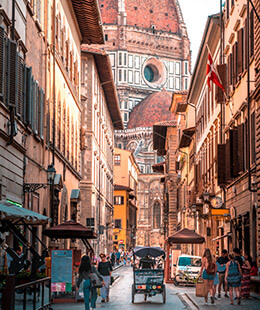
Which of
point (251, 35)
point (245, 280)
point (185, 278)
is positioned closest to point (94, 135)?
point (185, 278)

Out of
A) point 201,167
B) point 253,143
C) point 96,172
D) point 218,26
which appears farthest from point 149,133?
point 253,143

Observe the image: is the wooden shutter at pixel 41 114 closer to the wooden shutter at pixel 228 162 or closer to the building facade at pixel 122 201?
the wooden shutter at pixel 228 162

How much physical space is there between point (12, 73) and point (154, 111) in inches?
5181

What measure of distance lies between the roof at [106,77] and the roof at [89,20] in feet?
20.5

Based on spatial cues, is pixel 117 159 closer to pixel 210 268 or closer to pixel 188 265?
pixel 188 265

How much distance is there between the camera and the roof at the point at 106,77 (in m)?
50.6

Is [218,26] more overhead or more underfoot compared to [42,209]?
more overhead

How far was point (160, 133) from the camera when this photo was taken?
3258 inches

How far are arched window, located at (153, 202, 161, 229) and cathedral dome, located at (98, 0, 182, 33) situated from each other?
3865 cm

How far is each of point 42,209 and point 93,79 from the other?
965 inches

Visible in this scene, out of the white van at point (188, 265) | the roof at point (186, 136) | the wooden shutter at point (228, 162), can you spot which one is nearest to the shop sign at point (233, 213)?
the wooden shutter at point (228, 162)

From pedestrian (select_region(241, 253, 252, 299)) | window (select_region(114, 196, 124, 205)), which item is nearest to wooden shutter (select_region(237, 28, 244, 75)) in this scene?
pedestrian (select_region(241, 253, 252, 299))

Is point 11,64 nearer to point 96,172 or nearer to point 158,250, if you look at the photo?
point 158,250

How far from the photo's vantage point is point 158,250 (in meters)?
26.9
